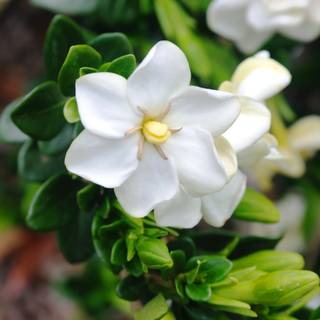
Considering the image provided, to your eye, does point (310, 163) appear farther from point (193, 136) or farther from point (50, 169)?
point (193, 136)

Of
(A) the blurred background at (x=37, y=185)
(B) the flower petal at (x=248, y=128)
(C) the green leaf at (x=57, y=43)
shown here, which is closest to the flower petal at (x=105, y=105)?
(B) the flower petal at (x=248, y=128)

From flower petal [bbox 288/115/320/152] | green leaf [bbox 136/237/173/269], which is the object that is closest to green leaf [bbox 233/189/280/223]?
green leaf [bbox 136/237/173/269]

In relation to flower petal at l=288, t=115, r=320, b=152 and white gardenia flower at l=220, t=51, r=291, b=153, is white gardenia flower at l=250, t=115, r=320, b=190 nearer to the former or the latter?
flower petal at l=288, t=115, r=320, b=152

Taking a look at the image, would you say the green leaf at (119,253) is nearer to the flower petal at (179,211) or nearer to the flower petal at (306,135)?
the flower petal at (179,211)

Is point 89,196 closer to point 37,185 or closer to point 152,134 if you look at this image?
point 152,134

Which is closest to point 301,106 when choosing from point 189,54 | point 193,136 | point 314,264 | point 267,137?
point 314,264

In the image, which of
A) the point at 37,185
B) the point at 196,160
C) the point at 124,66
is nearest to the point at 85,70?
the point at 124,66

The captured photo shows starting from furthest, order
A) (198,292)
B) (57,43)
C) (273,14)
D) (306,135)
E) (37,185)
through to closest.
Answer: (37,185) < (306,135) < (273,14) < (57,43) < (198,292)
